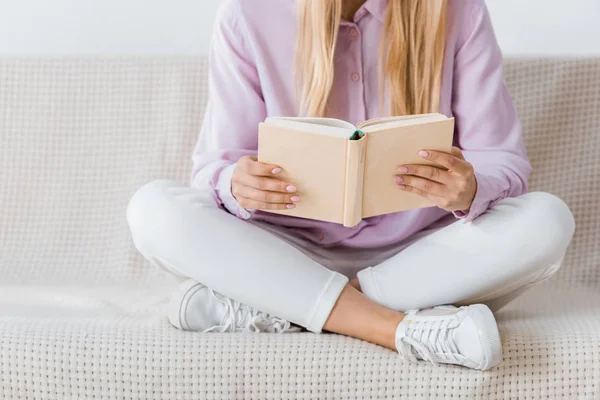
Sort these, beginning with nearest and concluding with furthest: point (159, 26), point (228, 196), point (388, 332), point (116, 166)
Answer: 1. point (388, 332)
2. point (228, 196)
3. point (116, 166)
4. point (159, 26)

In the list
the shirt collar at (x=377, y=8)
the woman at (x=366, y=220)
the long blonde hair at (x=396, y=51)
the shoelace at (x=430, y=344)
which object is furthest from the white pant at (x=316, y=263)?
the shirt collar at (x=377, y=8)

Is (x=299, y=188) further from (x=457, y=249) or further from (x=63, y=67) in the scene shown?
(x=63, y=67)

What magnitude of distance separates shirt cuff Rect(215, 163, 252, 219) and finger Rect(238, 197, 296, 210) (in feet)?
0.20

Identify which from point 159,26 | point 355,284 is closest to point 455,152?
point 355,284

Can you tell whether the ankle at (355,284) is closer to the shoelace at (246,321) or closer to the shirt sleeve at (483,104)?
the shoelace at (246,321)

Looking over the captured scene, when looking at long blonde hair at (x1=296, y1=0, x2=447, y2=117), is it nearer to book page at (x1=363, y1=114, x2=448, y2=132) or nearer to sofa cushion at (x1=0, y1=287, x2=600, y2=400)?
book page at (x1=363, y1=114, x2=448, y2=132)

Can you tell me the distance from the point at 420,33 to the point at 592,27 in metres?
0.69

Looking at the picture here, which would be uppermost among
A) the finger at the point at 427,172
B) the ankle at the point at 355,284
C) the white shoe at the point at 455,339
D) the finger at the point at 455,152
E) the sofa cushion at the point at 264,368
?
the finger at the point at 455,152

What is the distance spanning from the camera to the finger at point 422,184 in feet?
3.80

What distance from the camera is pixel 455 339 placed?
3.83 ft

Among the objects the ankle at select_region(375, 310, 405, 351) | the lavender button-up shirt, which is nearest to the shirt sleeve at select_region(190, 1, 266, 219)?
the lavender button-up shirt

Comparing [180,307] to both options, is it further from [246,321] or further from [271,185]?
[271,185]

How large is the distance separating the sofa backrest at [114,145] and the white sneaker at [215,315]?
15.7 inches

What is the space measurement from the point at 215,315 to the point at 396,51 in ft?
1.61
